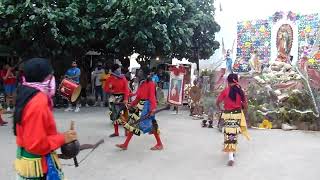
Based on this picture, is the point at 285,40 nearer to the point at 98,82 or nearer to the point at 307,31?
the point at 307,31

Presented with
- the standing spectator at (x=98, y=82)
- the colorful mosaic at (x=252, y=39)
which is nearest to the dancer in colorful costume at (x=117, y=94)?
the standing spectator at (x=98, y=82)

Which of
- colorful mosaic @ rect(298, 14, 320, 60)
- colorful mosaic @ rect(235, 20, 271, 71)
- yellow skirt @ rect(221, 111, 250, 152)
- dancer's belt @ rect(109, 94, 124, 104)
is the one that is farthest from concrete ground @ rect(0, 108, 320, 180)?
colorful mosaic @ rect(235, 20, 271, 71)

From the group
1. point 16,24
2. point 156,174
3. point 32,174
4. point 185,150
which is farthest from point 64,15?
point 32,174

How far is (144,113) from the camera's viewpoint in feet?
29.2

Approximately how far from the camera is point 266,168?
25.8 feet

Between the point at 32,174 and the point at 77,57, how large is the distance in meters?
14.4

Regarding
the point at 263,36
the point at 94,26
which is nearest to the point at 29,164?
the point at 94,26

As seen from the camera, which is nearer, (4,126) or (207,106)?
(4,126)

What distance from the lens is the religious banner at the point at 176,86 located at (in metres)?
15.1

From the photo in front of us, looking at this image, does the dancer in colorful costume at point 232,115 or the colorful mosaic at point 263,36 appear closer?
the dancer in colorful costume at point 232,115

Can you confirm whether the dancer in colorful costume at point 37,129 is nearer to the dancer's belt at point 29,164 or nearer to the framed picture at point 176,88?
the dancer's belt at point 29,164

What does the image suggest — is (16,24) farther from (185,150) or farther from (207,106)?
(185,150)

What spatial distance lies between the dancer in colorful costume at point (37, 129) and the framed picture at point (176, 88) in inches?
447

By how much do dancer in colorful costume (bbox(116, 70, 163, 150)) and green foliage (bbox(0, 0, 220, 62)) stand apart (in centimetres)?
561
